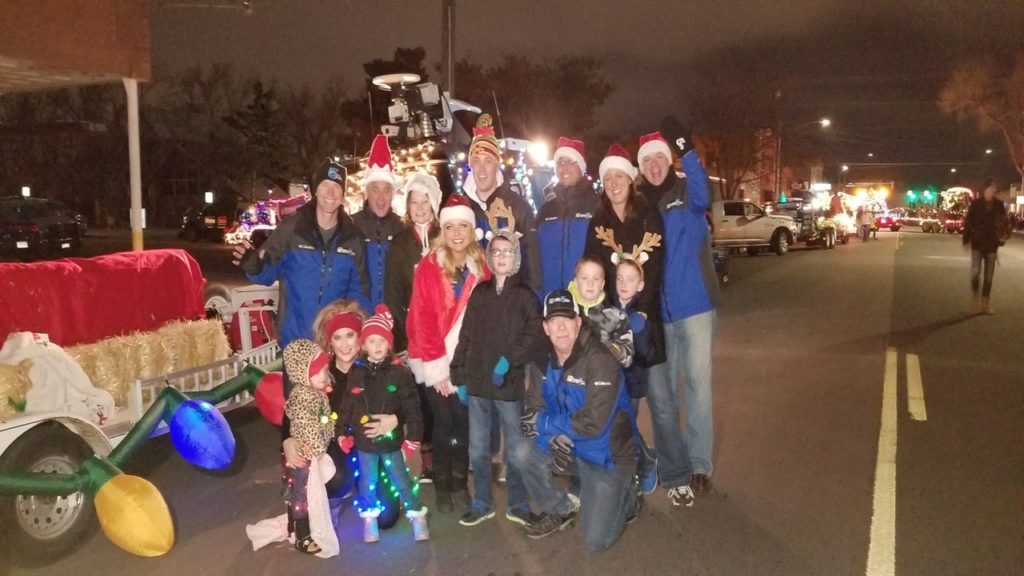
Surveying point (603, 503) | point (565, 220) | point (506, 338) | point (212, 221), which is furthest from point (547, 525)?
point (212, 221)

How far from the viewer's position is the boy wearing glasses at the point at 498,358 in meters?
4.56

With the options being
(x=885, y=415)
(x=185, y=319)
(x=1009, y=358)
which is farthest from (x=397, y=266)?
(x=1009, y=358)

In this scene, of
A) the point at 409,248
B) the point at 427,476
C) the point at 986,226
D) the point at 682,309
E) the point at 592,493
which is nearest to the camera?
the point at 592,493

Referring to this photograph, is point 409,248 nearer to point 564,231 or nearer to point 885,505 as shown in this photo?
point 564,231

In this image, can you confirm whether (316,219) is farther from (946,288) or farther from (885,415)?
(946,288)

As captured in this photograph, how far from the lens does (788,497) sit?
5102 mm

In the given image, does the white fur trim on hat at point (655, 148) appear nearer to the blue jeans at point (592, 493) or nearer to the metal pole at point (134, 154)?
the blue jeans at point (592, 493)

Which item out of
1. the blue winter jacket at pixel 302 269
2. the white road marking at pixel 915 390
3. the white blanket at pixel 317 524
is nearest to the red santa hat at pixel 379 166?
the blue winter jacket at pixel 302 269

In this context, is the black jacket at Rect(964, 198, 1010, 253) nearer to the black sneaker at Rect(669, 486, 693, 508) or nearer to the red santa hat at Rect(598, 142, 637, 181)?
the red santa hat at Rect(598, 142, 637, 181)

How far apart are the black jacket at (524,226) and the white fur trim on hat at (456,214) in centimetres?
25

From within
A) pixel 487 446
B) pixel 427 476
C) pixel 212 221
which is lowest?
pixel 427 476

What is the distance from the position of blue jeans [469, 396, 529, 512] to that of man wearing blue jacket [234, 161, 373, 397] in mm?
1155

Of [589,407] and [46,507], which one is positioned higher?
[589,407]

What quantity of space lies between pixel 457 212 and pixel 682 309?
4.75ft
